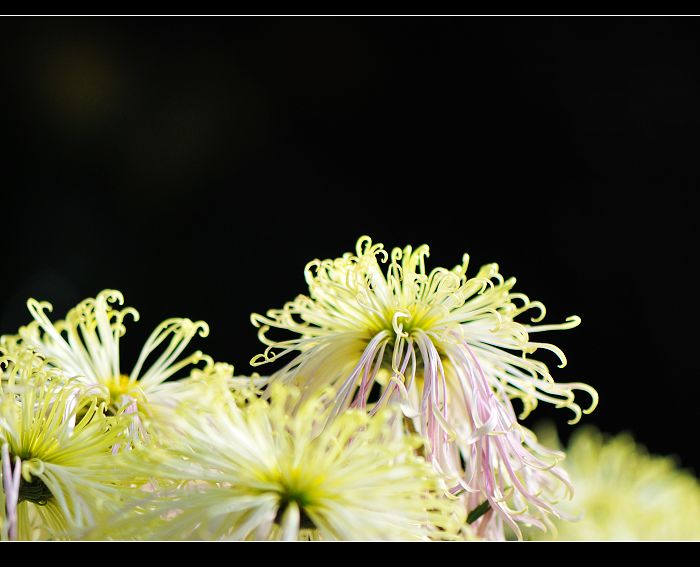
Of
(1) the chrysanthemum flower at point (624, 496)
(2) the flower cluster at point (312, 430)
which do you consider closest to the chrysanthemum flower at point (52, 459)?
(2) the flower cluster at point (312, 430)

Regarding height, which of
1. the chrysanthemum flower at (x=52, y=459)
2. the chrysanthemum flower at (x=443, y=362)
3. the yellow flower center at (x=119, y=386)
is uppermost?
the chrysanthemum flower at (x=443, y=362)

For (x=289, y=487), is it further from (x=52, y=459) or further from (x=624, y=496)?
(x=624, y=496)

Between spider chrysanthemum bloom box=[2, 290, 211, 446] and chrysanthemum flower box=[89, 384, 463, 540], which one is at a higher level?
spider chrysanthemum bloom box=[2, 290, 211, 446]

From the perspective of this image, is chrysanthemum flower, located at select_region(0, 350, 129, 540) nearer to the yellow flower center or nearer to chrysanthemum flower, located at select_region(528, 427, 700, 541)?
the yellow flower center

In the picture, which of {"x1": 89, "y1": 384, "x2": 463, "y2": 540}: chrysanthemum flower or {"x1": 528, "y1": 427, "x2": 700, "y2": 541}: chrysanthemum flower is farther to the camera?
{"x1": 528, "y1": 427, "x2": 700, "y2": 541}: chrysanthemum flower

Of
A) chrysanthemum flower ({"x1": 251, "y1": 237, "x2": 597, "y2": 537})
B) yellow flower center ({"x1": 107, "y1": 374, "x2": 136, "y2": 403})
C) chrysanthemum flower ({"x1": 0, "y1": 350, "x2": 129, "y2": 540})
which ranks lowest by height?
chrysanthemum flower ({"x1": 0, "y1": 350, "x2": 129, "y2": 540})


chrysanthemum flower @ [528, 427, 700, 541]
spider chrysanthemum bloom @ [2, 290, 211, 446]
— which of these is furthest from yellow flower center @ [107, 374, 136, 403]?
chrysanthemum flower @ [528, 427, 700, 541]

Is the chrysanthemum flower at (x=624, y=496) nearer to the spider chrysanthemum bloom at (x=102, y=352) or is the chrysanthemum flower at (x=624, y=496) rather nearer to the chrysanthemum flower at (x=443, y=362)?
the chrysanthemum flower at (x=443, y=362)
